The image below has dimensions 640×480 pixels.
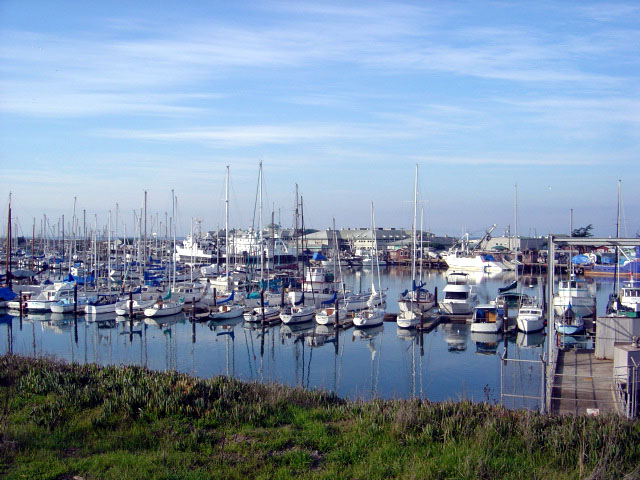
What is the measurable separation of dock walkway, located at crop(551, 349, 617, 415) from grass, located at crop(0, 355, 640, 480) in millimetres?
2255

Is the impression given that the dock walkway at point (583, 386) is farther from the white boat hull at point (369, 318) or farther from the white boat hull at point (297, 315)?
the white boat hull at point (297, 315)

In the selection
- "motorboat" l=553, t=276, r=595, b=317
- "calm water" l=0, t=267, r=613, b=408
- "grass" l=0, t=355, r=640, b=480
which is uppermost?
"grass" l=0, t=355, r=640, b=480

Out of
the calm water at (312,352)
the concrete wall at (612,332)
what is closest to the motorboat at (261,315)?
the calm water at (312,352)

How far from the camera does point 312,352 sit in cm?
2945

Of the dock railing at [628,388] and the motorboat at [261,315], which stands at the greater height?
the dock railing at [628,388]

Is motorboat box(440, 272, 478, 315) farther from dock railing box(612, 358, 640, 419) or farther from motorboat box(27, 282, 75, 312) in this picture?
motorboat box(27, 282, 75, 312)

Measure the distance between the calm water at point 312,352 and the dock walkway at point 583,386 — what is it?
3570 millimetres

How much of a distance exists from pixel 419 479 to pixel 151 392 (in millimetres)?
5741

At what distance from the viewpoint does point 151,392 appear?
1122 centimetres

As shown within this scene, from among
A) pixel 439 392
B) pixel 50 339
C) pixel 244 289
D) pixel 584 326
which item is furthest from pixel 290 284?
pixel 439 392

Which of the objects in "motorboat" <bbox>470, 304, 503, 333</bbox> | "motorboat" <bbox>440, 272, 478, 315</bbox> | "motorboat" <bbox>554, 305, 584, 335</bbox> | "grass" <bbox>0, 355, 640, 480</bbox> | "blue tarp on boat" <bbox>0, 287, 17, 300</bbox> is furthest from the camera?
"blue tarp on boat" <bbox>0, 287, 17, 300</bbox>

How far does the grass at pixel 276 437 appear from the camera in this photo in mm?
7996

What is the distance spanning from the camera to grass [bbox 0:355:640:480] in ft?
26.2

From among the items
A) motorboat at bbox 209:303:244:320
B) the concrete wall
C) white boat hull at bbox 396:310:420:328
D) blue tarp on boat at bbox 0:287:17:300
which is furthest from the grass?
blue tarp on boat at bbox 0:287:17:300
